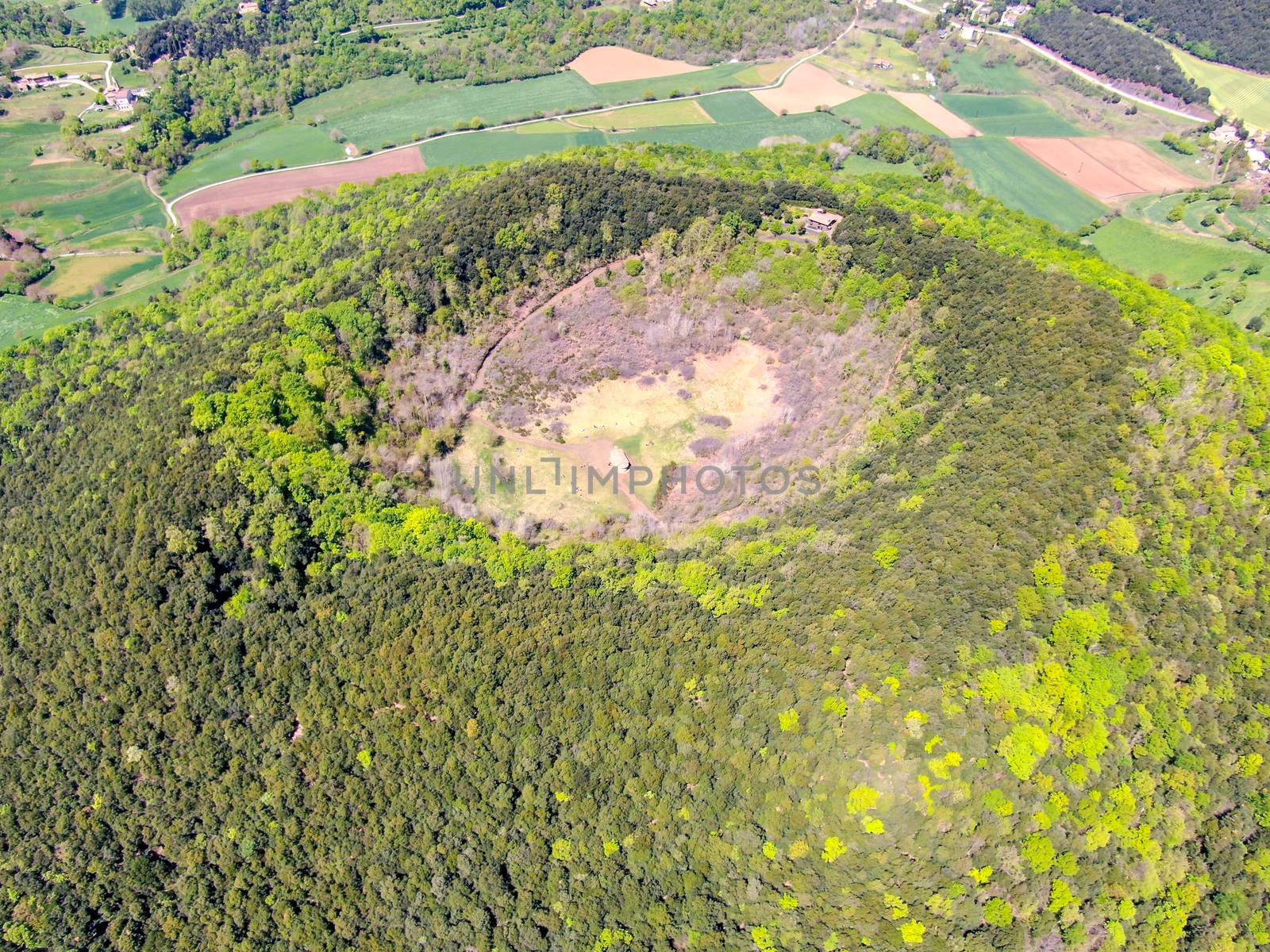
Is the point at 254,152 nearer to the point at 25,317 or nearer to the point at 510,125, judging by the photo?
the point at 510,125

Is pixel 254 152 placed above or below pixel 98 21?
below

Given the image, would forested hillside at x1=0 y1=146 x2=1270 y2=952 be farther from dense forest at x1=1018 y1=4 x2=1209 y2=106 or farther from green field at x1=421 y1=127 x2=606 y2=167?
dense forest at x1=1018 y1=4 x2=1209 y2=106

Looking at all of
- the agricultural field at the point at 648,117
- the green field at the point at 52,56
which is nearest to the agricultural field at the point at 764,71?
the agricultural field at the point at 648,117

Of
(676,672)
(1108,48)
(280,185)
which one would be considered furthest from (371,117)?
(1108,48)

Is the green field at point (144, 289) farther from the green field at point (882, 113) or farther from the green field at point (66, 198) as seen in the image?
the green field at point (882, 113)

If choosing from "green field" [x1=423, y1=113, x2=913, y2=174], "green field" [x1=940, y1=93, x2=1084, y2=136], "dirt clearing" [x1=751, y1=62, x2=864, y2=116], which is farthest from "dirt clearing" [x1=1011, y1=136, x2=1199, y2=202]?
"green field" [x1=423, y1=113, x2=913, y2=174]

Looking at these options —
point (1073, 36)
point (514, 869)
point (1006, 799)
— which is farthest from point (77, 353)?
point (1073, 36)
